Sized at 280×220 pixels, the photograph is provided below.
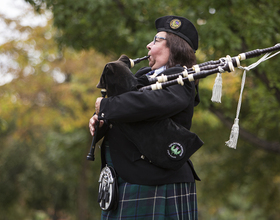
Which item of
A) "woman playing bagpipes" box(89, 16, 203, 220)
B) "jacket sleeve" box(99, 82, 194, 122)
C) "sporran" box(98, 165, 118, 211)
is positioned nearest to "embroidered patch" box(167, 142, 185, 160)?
"woman playing bagpipes" box(89, 16, 203, 220)

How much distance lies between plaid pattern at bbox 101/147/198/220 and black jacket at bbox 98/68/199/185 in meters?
0.05

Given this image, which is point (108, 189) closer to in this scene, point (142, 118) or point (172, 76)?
point (142, 118)

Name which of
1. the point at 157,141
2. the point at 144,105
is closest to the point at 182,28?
the point at 144,105

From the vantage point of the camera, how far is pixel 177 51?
2.20 meters

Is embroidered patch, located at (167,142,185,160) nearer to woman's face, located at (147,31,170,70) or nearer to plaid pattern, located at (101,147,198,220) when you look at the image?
plaid pattern, located at (101,147,198,220)

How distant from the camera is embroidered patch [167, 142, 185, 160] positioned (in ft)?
6.35

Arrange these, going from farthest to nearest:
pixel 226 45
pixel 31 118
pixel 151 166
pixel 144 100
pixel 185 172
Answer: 1. pixel 31 118
2. pixel 226 45
3. pixel 185 172
4. pixel 151 166
5. pixel 144 100

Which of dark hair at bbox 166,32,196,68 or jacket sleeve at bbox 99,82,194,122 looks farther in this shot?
dark hair at bbox 166,32,196,68

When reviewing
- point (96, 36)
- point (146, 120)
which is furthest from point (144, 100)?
point (96, 36)

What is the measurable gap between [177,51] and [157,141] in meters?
0.65

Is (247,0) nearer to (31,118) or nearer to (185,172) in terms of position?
(185,172)

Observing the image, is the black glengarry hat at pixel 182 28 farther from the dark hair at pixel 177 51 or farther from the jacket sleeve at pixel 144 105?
the jacket sleeve at pixel 144 105

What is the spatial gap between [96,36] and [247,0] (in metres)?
2.54

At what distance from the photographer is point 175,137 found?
1.96 meters
